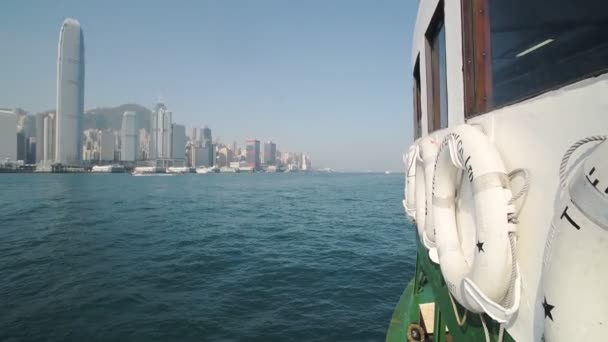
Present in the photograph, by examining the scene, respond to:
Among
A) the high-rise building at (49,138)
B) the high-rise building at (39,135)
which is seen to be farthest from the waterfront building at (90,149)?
the high-rise building at (39,135)

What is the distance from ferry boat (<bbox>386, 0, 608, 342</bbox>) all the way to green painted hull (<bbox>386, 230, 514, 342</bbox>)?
0.02 metres

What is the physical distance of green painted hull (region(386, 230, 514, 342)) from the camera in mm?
2066

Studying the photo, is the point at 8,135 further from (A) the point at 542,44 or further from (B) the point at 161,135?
(A) the point at 542,44

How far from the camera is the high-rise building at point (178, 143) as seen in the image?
6836 inches

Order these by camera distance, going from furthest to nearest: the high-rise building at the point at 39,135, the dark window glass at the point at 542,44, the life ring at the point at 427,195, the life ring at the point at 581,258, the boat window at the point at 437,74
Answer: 1. the high-rise building at the point at 39,135
2. the boat window at the point at 437,74
3. the life ring at the point at 427,195
4. the dark window glass at the point at 542,44
5. the life ring at the point at 581,258

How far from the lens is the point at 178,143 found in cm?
18088

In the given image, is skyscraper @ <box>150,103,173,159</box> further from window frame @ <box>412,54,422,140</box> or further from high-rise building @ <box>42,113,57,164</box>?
window frame @ <box>412,54,422,140</box>

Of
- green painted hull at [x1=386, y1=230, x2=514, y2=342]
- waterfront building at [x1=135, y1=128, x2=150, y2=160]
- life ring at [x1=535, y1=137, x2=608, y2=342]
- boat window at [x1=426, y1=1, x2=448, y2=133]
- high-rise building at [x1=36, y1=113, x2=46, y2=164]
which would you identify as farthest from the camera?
waterfront building at [x1=135, y1=128, x2=150, y2=160]

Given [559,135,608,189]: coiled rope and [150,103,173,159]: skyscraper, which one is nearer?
[559,135,608,189]: coiled rope

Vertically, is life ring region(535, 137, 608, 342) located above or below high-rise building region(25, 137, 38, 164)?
below

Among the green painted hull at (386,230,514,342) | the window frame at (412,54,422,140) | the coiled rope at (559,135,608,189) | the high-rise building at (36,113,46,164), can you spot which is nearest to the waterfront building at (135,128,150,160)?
the high-rise building at (36,113,46,164)

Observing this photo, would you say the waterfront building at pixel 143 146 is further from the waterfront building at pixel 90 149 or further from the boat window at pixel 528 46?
the boat window at pixel 528 46

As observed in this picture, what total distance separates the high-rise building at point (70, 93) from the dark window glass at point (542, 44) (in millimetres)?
165681

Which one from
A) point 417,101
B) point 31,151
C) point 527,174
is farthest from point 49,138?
point 527,174
